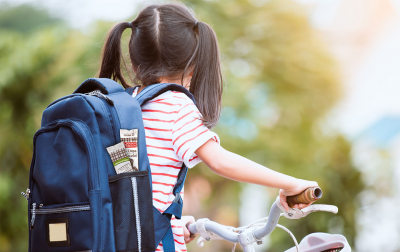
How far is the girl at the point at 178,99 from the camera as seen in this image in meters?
1.04

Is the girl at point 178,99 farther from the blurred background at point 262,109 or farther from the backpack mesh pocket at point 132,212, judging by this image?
the blurred background at point 262,109

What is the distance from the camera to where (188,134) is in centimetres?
105

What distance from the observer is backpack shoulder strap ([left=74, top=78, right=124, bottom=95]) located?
1101mm

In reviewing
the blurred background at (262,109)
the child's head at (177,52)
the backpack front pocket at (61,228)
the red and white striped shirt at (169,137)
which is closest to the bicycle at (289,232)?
the red and white striped shirt at (169,137)

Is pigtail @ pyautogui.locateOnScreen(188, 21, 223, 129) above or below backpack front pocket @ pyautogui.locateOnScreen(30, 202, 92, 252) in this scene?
above

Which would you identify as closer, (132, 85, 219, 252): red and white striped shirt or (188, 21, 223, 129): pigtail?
(132, 85, 219, 252): red and white striped shirt

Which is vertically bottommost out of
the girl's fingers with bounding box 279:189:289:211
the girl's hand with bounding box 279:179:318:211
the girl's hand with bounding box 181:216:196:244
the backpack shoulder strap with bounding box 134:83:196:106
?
the girl's hand with bounding box 181:216:196:244

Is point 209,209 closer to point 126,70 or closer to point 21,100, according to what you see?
point 21,100

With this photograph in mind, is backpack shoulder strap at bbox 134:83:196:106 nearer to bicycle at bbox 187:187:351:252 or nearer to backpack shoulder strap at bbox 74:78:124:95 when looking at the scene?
backpack shoulder strap at bbox 74:78:124:95

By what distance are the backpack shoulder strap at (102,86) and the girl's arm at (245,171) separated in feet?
0.93

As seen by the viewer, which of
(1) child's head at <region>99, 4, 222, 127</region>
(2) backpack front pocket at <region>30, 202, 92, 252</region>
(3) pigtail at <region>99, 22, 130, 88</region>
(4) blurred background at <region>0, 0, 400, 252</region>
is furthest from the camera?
(4) blurred background at <region>0, 0, 400, 252</region>

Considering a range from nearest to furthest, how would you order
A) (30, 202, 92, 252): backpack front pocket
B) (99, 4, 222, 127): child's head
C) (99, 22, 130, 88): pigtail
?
(30, 202, 92, 252): backpack front pocket < (99, 4, 222, 127): child's head < (99, 22, 130, 88): pigtail

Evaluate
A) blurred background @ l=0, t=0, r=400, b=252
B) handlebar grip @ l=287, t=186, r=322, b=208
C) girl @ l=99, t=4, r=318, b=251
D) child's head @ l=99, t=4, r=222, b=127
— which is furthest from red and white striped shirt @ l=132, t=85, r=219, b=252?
blurred background @ l=0, t=0, r=400, b=252

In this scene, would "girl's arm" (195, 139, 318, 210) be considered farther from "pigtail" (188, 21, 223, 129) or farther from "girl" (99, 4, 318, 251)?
"pigtail" (188, 21, 223, 129)
